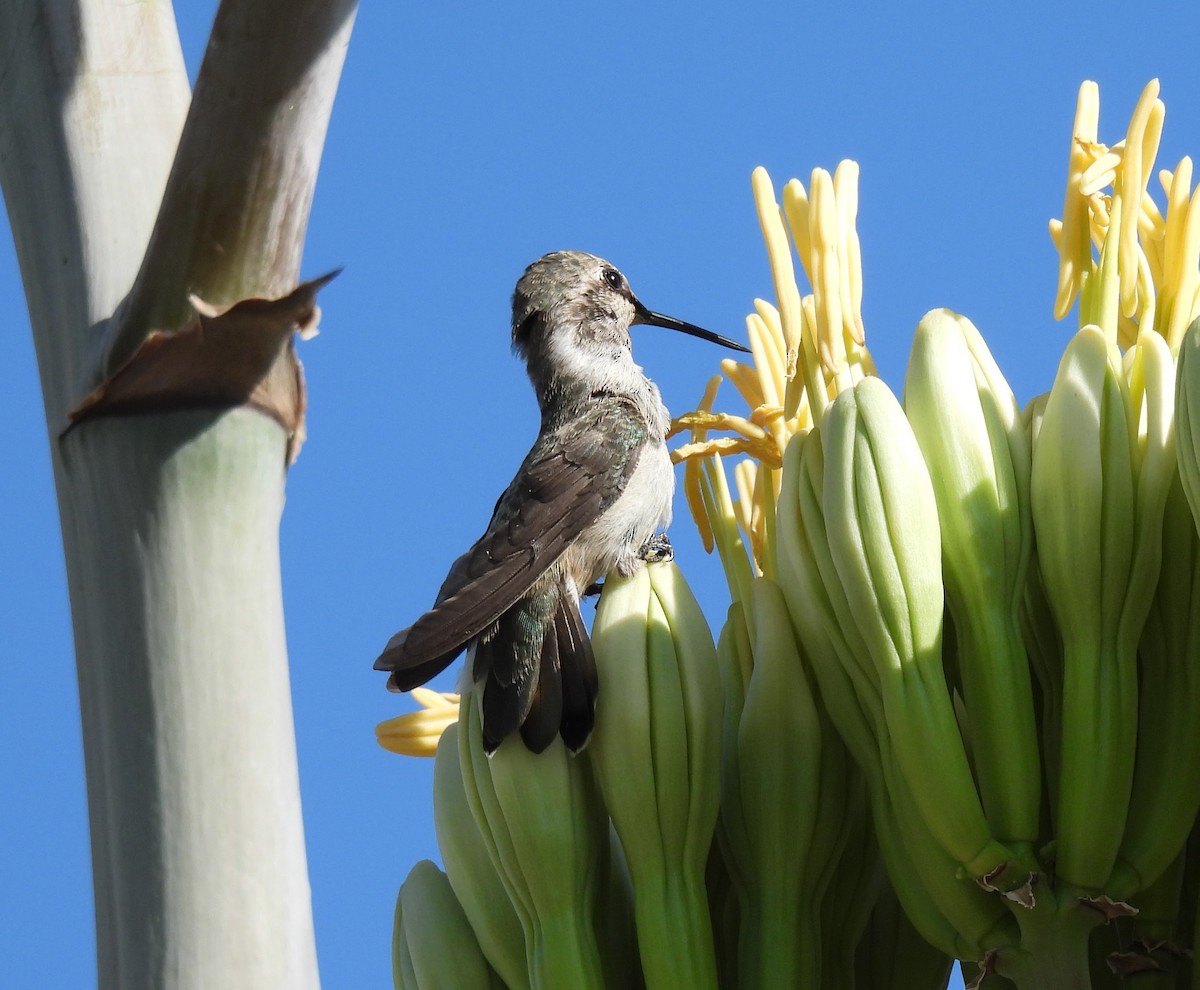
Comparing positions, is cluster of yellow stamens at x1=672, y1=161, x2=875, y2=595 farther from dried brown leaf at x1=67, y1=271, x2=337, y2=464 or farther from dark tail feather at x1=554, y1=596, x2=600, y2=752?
dried brown leaf at x1=67, y1=271, x2=337, y2=464

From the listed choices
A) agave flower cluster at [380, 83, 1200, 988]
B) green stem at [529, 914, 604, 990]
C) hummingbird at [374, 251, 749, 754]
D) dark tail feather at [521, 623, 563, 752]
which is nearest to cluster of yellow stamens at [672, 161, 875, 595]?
agave flower cluster at [380, 83, 1200, 988]

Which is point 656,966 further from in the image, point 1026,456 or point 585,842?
point 1026,456

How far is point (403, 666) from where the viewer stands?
222 cm

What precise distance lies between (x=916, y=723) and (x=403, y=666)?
83cm

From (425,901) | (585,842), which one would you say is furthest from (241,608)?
(425,901)

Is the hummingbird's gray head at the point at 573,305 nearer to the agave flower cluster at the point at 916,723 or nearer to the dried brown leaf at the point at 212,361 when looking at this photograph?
the agave flower cluster at the point at 916,723

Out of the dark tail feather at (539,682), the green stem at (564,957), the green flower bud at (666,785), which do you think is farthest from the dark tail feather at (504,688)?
the green stem at (564,957)

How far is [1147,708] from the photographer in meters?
1.80

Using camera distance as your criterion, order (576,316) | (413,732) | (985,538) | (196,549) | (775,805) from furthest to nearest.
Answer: (576,316) → (413,732) → (775,805) → (985,538) → (196,549)

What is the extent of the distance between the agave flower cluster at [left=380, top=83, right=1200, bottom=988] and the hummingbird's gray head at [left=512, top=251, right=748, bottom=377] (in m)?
2.09

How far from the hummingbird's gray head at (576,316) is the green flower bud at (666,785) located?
2191 millimetres

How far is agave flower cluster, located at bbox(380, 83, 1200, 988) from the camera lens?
1.70 m

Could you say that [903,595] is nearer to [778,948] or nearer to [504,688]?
[778,948]

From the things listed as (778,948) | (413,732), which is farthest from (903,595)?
(413,732)
